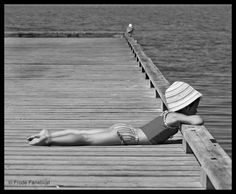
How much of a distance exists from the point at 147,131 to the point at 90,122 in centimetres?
148

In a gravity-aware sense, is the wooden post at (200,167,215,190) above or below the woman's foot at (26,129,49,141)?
below

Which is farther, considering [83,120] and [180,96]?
[83,120]

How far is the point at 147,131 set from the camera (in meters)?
6.43

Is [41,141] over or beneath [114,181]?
over

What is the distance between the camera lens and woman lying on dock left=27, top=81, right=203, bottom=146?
626cm

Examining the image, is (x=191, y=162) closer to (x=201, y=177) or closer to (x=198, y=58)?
(x=201, y=177)

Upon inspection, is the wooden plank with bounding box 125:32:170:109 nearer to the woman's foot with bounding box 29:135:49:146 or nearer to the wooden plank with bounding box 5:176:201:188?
the woman's foot with bounding box 29:135:49:146

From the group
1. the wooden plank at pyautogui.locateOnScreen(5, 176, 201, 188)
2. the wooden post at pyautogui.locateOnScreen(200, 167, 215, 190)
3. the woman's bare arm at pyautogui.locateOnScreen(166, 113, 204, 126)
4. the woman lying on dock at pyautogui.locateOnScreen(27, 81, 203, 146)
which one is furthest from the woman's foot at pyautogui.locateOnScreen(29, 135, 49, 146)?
the wooden post at pyautogui.locateOnScreen(200, 167, 215, 190)

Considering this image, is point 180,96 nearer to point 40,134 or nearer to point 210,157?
point 210,157

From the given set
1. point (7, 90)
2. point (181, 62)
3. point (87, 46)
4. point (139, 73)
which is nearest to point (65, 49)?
point (87, 46)

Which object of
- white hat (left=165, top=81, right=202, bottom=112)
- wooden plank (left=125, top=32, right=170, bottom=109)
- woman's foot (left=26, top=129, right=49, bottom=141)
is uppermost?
wooden plank (left=125, top=32, right=170, bottom=109)

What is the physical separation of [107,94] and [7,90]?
1.69 metres

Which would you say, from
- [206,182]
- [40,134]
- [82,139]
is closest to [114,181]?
[206,182]

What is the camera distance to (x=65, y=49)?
17.6m
